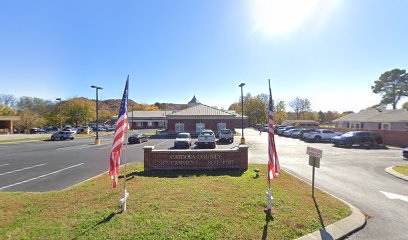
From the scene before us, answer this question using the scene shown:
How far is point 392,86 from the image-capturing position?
5953cm

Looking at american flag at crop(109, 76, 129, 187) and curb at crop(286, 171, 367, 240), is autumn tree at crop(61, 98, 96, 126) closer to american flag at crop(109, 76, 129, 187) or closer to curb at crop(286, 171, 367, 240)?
american flag at crop(109, 76, 129, 187)

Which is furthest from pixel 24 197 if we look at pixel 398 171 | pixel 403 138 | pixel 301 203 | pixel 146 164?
pixel 403 138

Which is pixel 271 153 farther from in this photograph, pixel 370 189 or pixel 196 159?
pixel 196 159

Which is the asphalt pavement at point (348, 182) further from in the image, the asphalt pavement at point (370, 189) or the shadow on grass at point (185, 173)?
the shadow on grass at point (185, 173)

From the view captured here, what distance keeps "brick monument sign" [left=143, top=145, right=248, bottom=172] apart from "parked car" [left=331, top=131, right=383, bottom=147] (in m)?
17.7

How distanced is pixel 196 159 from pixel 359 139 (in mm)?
21338

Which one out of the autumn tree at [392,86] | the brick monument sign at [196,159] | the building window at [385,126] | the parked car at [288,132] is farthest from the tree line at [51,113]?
the autumn tree at [392,86]

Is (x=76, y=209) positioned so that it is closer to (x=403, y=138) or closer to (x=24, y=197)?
(x=24, y=197)

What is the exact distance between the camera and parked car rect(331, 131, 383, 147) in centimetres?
2392

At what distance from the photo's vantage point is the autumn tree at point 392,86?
57.9 m

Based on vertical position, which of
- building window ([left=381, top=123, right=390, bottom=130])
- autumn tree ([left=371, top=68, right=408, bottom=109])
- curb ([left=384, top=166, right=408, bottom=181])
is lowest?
curb ([left=384, top=166, right=408, bottom=181])

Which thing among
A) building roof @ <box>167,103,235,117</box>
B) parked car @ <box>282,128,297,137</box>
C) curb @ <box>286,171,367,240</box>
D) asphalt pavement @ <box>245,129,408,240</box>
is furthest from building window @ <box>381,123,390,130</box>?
curb @ <box>286,171,367,240</box>

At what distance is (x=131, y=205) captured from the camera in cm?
674

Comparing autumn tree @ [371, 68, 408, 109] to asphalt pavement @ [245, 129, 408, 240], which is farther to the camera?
autumn tree @ [371, 68, 408, 109]
